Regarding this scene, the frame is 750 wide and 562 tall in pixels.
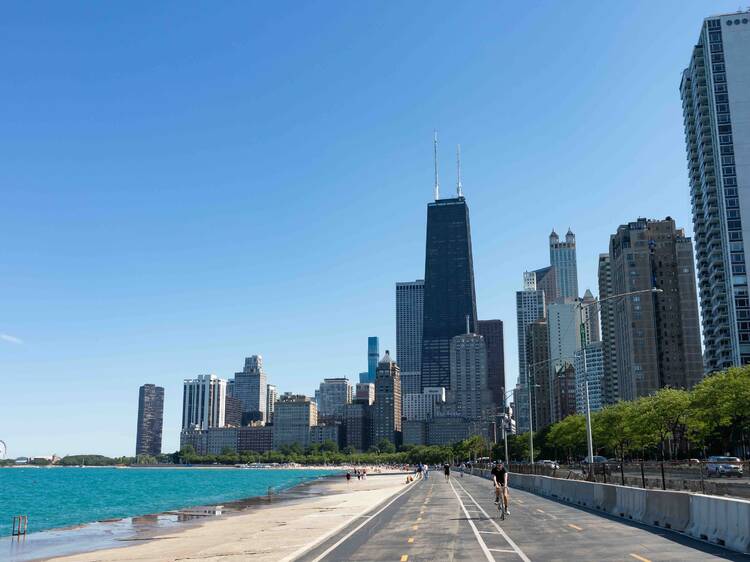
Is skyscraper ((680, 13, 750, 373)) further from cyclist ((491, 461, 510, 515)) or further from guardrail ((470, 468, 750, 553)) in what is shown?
cyclist ((491, 461, 510, 515))

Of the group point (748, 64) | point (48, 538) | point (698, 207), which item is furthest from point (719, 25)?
point (48, 538)

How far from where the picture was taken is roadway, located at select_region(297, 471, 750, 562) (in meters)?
20.5

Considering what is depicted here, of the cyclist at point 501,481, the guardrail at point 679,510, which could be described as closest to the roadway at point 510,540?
the guardrail at point 679,510

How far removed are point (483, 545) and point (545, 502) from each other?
74.5 feet

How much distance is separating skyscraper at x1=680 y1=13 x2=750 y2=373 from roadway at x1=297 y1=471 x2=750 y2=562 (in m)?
135

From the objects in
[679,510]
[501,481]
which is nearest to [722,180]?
[501,481]

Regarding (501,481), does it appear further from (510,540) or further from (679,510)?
(510,540)

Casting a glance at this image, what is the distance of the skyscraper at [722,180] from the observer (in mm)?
154625

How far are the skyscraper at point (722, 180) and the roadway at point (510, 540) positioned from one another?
13482cm

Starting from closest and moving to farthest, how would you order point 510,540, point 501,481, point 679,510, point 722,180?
point 510,540, point 679,510, point 501,481, point 722,180

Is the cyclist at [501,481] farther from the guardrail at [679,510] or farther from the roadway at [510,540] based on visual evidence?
the guardrail at [679,510]

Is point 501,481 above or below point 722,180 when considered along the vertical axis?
below

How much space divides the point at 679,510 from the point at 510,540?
6.31m

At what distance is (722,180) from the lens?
530 feet
